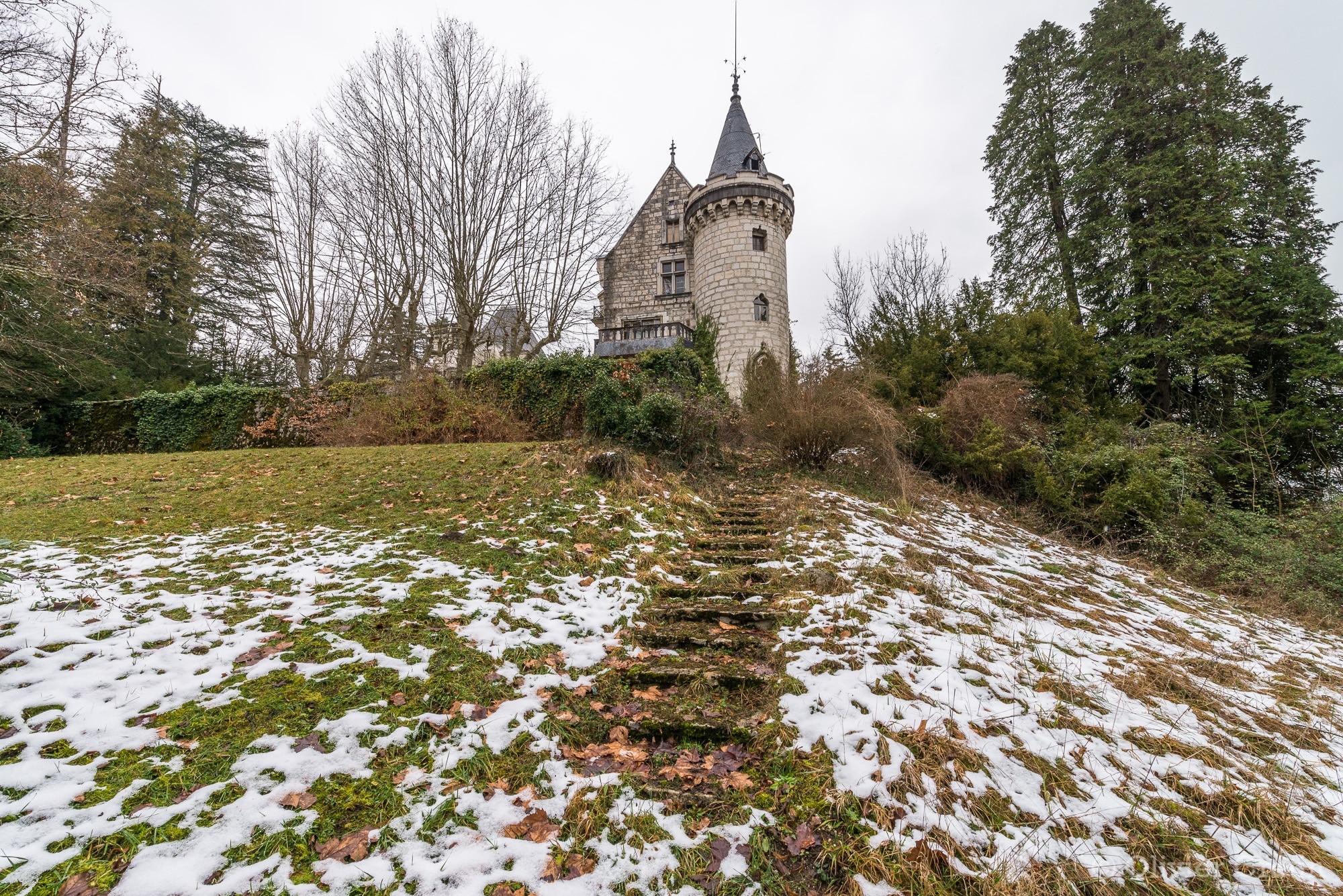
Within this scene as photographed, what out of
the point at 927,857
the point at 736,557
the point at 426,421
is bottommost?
the point at 927,857

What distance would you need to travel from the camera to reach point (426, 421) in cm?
1062

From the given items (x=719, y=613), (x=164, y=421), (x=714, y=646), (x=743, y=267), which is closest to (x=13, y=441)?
(x=164, y=421)

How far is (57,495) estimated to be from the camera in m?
6.45

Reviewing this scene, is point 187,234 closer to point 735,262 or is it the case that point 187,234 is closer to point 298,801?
point 735,262

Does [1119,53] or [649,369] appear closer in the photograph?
[649,369]

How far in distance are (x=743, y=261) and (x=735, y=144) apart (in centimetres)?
502

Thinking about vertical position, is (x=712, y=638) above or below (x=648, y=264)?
below

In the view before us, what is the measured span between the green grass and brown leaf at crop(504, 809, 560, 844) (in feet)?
12.5

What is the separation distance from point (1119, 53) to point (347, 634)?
66.4ft

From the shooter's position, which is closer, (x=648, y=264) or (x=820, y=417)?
(x=820, y=417)

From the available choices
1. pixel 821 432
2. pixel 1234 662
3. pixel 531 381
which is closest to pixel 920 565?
pixel 1234 662

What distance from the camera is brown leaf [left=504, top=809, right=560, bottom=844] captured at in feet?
6.82

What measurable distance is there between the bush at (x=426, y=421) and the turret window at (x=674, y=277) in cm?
1195

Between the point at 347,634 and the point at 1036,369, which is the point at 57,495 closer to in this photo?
the point at 347,634
